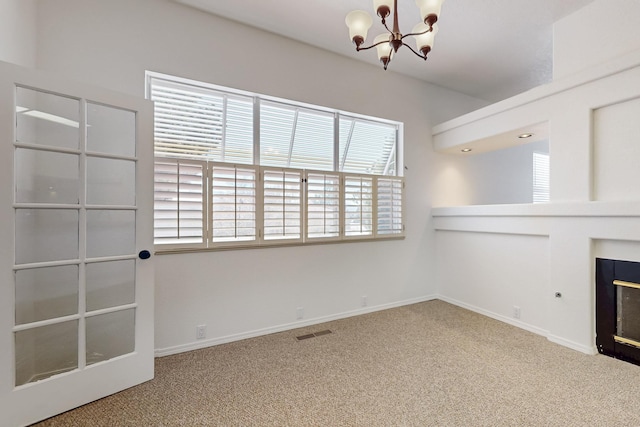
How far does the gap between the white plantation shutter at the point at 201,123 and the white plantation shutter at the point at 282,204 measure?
13.7 inches

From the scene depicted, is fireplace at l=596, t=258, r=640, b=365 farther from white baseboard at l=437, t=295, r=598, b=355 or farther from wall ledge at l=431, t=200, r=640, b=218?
wall ledge at l=431, t=200, r=640, b=218

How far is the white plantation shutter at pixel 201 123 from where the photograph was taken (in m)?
2.55

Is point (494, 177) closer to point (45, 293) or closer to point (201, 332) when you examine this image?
point (201, 332)

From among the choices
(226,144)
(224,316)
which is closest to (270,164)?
(226,144)

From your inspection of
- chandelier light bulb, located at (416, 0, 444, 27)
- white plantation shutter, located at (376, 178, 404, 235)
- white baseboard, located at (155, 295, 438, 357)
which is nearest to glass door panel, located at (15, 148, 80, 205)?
white baseboard, located at (155, 295, 438, 357)

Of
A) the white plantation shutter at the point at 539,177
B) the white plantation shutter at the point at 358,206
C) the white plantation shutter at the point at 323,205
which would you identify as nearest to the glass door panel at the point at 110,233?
the white plantation shutter at the point at 323,205

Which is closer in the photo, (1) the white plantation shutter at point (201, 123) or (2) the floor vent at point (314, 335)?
(1) the white plantation shutter at point (201, 123)

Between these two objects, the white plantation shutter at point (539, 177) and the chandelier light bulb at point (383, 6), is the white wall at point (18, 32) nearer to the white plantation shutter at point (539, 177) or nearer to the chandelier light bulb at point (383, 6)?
the chandelier light bulb at point (383, 6)

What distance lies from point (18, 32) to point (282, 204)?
7.46 feet

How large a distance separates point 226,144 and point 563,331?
3819mm

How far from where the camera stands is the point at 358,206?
3.46m

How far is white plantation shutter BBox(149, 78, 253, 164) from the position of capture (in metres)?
2.55

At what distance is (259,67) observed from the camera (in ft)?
9.48

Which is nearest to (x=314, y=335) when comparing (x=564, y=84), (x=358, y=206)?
(x=358, y=206)
